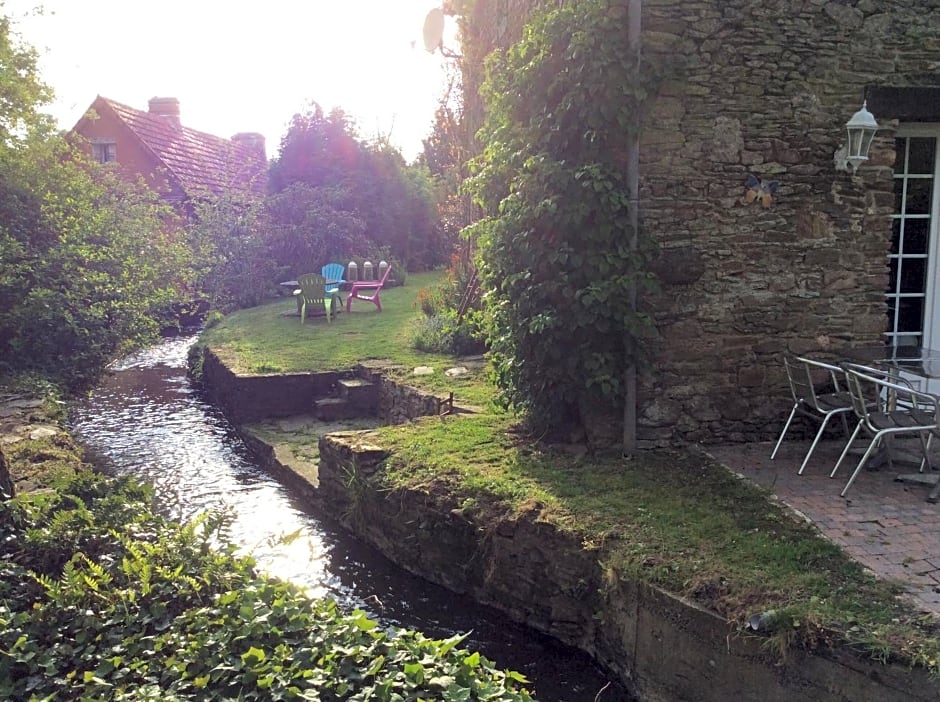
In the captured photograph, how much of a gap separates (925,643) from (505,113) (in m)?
4.88

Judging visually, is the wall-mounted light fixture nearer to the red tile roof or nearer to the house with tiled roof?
the house with tiled roof

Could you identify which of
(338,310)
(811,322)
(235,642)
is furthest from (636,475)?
(338,310)

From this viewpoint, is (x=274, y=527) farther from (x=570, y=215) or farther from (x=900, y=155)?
(x=900, y=155)

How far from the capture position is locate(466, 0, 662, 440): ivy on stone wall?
218 inches

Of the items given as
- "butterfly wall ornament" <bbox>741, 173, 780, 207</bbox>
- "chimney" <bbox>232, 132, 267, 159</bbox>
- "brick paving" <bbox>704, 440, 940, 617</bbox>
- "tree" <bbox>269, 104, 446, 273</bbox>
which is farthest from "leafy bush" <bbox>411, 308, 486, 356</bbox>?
"chimney" <bbox>232, 132, 267, 159</bbox>

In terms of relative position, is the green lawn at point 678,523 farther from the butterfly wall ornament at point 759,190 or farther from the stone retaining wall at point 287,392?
the butterfly wall ornament at point 759,190

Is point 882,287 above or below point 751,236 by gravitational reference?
below

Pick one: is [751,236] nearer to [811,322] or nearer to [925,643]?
[811,322]

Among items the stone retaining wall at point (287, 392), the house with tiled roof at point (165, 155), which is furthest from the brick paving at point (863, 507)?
the house with tiled roof at point (165, 155)

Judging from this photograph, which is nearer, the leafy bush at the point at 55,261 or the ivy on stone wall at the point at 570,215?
the ivy on stone wall at the point at 570,215

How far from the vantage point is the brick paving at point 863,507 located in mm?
3953

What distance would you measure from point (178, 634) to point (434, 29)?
34.1 ft

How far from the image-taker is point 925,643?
3.21 metres

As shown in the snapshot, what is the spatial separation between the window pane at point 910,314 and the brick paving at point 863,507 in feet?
4.32
